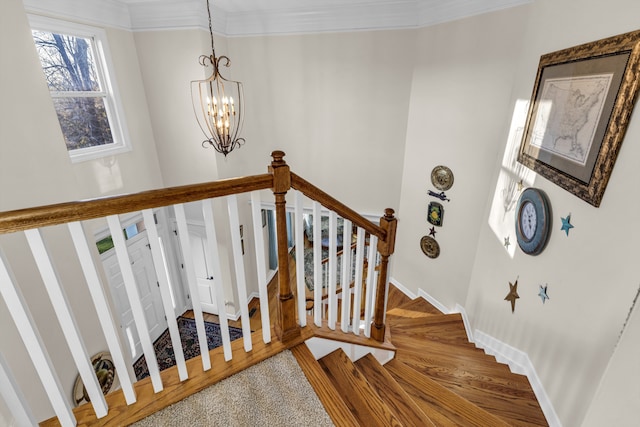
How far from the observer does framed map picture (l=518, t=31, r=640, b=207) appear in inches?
55.0

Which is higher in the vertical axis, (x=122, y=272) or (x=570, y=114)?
(x=570, y=114)

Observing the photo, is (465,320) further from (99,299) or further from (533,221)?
(99,299)

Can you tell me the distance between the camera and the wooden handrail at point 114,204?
0.91m

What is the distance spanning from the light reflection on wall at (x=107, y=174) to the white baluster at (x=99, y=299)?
2.99 metres

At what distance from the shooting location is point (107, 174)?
11.9 ft

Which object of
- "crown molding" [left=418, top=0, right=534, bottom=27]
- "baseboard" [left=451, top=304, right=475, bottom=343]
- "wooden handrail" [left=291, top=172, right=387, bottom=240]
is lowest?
"baseboard" [left=451, top=304, right=475, bottom=343]

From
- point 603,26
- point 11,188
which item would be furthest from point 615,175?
point 11,188

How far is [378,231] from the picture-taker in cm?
179

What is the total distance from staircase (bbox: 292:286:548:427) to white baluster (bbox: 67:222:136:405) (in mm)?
740

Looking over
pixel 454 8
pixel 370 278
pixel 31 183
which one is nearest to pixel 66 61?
pixel 31 183

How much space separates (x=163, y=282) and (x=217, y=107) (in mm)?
2328

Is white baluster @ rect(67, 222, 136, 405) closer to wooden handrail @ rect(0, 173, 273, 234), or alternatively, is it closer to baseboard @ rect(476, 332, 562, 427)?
wooden handrail @ rect(0, 173, 273, 234)

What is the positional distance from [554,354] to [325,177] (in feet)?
10.7

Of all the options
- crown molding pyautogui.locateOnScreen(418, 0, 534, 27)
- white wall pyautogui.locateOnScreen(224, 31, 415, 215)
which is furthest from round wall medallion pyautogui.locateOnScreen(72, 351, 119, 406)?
crown molding pyautogui.locateOnScreen(418, 0, 534, 27)
